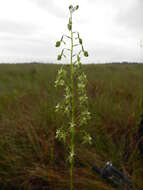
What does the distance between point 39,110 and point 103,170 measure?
5.76 ft

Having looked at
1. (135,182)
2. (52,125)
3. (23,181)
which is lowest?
(23,181)

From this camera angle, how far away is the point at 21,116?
396cm

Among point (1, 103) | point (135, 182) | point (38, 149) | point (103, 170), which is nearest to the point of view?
point (135, 182)

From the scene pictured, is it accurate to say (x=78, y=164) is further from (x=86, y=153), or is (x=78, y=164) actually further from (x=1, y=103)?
(x=1, y=103)

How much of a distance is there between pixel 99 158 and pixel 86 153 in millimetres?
143

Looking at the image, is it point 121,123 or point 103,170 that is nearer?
point 103,170

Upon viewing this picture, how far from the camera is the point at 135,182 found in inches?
96.9

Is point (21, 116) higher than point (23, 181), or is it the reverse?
point (21, 116)

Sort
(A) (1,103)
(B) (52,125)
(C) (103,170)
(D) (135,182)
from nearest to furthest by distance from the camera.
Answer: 1. (D) (135,182)
2. (C) (103,170)
3. (B) (52,125)
4. (A) (1,103)

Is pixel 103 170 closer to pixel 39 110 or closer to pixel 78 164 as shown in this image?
pixel 78 164

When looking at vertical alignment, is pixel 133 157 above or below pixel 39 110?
below

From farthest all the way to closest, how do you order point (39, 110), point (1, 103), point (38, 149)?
point (1, 103) → point (39, 110) → point (38, 149)

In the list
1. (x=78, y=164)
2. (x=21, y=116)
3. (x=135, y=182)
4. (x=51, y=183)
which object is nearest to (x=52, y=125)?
(x=21, y=116)

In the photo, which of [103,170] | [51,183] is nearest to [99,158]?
[103,170]
